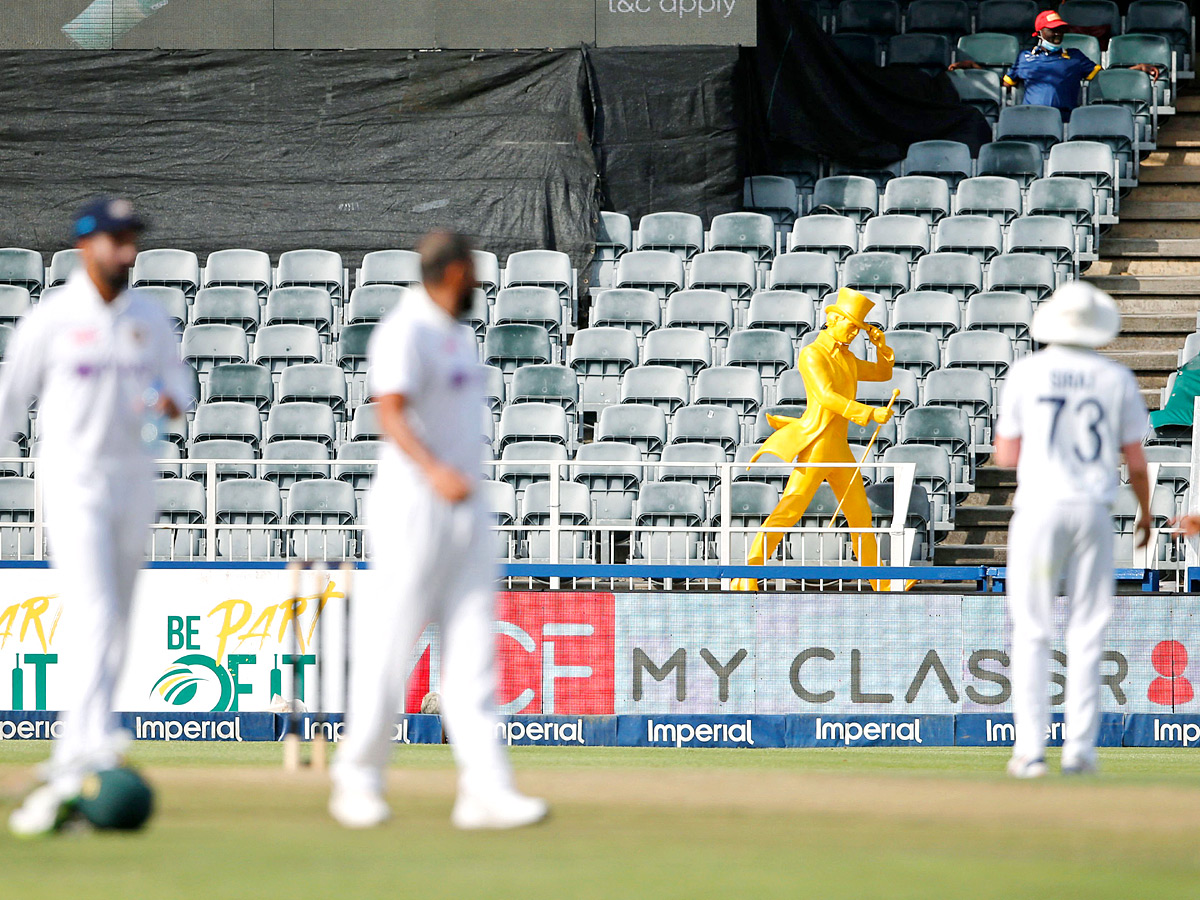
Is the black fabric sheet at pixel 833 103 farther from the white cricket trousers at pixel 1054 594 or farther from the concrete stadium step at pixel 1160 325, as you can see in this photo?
the white cricket trousers at pixel 1054 594

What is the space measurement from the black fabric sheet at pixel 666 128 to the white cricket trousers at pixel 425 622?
1371 cm

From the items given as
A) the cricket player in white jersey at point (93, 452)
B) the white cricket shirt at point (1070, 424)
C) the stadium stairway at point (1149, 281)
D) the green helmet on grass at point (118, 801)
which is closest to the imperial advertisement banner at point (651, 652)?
the stadium stairway at point (1149, 281)

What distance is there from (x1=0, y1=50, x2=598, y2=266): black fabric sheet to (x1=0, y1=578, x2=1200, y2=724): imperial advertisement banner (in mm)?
6470

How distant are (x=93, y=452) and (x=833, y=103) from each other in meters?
15.2

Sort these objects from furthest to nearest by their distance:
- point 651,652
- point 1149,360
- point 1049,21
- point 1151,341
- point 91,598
Answer: point 1049,21
point 1151,341
point 1149,360
point 651,652
point 91,598

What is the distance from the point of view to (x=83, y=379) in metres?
5.57

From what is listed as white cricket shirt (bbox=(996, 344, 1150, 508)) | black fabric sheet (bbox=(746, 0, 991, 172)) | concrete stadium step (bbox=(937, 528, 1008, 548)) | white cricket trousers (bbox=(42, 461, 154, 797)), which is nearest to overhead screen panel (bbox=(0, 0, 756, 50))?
black fabric sheet (bbox=(746, 0, 991, 172))

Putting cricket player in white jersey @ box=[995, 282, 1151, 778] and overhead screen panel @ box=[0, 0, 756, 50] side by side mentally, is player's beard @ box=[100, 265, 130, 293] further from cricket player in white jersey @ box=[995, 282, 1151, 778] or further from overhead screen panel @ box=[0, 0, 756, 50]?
overhead screen panel @ box=[0, 0, 756, 50]

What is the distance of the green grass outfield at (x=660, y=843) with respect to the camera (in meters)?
4.51

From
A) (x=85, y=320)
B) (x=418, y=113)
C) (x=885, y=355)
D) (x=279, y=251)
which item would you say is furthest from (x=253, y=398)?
(x=85, y=320)

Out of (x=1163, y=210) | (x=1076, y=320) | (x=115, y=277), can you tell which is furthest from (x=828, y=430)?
(x=115, y=277)

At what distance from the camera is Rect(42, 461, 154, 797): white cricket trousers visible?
547 centimetres

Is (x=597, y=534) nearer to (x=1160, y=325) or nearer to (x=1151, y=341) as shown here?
(x=1151, y=341)

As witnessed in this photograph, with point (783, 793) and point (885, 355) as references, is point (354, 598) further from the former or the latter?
point (783, 793)
